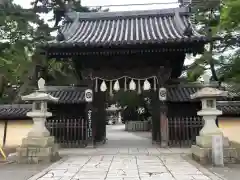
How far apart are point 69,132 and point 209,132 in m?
7.75

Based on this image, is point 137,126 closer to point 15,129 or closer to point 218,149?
point 15,129

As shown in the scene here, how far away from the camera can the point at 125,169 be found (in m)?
8.87

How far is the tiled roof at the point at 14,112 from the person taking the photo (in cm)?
1474

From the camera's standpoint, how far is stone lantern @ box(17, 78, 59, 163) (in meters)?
10.6

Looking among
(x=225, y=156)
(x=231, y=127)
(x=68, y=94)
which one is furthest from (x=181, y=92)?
(x=225, y=156)

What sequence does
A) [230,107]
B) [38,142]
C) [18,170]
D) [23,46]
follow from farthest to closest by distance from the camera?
[23,46] < [230,107] < [38,142] < [18,170]

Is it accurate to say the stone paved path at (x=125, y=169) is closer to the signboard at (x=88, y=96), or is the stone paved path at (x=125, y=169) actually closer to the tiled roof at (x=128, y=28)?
the signboard at (x=88, y=96)

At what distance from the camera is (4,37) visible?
24234mm

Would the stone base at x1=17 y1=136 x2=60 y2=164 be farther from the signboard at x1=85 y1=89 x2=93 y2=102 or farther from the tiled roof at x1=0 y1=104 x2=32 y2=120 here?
the signboard at x1=85 y1=89 x2=93 y2=102

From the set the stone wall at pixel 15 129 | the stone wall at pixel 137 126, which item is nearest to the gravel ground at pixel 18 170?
the stone wall at pixel 15 129

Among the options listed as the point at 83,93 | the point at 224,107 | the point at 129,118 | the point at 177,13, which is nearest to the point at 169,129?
the point at 224,107

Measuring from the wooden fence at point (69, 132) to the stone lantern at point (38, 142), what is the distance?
152 inches

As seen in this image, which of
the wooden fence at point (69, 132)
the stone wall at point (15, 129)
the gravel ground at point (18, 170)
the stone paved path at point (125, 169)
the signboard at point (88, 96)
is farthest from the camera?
the wooden fence at point (69, 132)

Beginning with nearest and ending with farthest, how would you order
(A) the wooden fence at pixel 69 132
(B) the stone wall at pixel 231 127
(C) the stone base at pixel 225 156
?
(C) the stone base at pixel 225 156, (B) the stone wall at pixel 231 127, (A) the wooden fence at pixel 69 132
